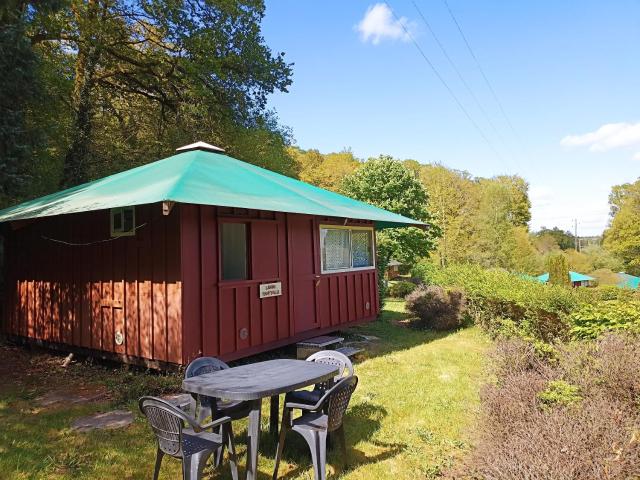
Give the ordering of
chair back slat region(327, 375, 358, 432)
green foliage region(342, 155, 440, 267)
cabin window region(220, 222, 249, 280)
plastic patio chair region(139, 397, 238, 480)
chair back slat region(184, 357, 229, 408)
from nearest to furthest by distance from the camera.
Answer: plastic patio chair region(139, 397, 238, 480), chair back slat region(327, 375, 358, 432), chair back slat region(184, 357, 229, 408), cabin window region(220, 222, 249, 280), green foliage region(342, 155, 440, 267)

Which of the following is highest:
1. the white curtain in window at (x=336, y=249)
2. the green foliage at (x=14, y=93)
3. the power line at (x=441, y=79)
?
the power line at (x=441, y=79)

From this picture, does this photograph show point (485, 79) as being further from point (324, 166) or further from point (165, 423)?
point (324, 166)

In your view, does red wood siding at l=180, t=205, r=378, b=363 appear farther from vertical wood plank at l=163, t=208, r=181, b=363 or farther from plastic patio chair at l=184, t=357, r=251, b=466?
plastic patio chair at l=184, t=357, r=251, b=466

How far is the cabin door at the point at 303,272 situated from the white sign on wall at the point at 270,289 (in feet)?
1.24

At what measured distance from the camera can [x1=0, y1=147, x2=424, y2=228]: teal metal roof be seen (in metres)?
5.19

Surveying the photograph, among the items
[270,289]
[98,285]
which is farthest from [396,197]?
[98,285]

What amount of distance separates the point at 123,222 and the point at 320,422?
4.65m

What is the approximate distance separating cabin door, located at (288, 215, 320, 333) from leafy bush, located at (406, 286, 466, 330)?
11.8 ft

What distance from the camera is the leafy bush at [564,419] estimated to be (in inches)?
97.5

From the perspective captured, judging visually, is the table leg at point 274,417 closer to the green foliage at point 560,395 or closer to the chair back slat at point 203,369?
the chair back slat at point 203,369

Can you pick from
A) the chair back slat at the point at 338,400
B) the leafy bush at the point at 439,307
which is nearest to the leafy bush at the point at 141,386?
the chair back slat at the point at 338,400

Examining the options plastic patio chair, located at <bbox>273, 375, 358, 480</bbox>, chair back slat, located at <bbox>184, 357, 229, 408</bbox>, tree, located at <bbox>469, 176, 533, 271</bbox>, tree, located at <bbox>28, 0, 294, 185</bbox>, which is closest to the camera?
plastic patio chair, located at <bbox>273, 375, 358, 480</bbox>

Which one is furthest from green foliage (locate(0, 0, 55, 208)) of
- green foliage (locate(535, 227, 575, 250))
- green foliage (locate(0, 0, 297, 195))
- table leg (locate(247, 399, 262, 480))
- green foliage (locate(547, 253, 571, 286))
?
green foliage (locate(535, 227, 575, 250))

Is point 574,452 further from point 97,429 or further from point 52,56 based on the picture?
point 52,56
